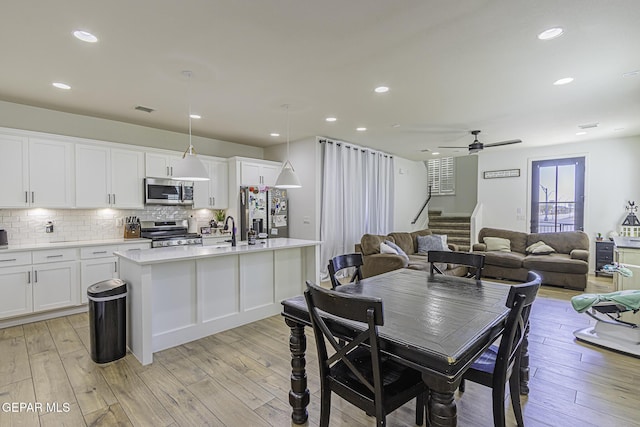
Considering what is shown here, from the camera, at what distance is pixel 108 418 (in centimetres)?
205

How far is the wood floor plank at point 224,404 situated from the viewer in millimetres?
2025

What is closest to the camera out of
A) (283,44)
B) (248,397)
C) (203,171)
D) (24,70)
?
(248,397)

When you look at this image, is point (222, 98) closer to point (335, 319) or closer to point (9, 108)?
point (9, 108)

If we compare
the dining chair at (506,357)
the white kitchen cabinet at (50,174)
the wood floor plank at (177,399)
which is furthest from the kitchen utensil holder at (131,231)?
the dining chair at (506,357)

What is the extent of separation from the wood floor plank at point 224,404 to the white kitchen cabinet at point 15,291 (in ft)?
8.98

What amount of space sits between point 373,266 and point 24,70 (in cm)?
495

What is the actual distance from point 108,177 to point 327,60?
12.0ft

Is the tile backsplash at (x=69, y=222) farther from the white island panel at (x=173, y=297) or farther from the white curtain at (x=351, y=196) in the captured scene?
the white curtain at (x=351, y=196)

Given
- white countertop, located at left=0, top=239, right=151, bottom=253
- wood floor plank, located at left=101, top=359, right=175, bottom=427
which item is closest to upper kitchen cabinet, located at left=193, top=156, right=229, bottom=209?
white countertop, located at left=0, top=239, right=151, bottom=253

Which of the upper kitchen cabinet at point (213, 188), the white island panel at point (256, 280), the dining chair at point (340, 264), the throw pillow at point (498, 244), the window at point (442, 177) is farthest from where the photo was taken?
the window at point (442, 177)

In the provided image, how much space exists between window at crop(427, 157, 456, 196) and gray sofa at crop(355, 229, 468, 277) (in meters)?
3.99

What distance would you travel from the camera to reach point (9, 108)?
13.1 ft

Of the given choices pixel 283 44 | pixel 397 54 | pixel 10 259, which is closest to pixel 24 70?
pixel 10 259

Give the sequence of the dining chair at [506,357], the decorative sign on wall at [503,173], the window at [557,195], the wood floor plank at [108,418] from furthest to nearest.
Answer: the decorative sign on wall at [503,173]
the window at [557,195]
the wood floor plank at [108,418]
the dining chair at [506,357]
